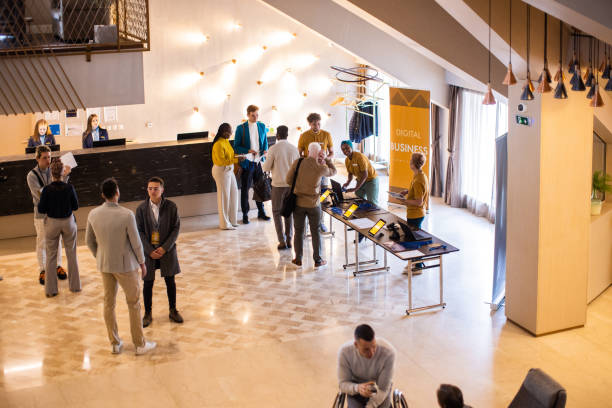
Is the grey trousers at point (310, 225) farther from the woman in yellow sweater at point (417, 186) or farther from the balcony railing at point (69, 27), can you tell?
the balcony railing at point (69, 27)

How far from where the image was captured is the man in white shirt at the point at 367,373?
4727 mm

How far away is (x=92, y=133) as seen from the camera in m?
11.7

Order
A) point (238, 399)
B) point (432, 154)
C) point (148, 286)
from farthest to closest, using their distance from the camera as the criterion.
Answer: point (432, 154)
point (148, 286)
point (238, 399)

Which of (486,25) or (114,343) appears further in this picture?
(114,343)

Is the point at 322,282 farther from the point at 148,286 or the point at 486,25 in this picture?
the point at 486,25

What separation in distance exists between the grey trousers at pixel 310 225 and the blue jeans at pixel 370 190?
1.15 m

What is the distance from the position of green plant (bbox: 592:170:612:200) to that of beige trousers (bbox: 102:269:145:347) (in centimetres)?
474

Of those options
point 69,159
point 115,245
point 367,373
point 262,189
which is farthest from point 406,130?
point 367,373

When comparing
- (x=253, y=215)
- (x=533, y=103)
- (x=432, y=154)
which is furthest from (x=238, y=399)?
(x=432, y=154)

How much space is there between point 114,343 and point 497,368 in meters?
3.51

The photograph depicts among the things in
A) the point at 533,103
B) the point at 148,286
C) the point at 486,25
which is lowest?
the point at 148,286

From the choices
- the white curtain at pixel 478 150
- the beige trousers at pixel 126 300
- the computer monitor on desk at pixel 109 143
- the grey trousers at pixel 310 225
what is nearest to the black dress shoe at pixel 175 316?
the beige trousers at pixel 126 300

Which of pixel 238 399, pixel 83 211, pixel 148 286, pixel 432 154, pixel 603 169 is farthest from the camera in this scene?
pixel 432 154

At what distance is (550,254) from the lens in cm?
679
